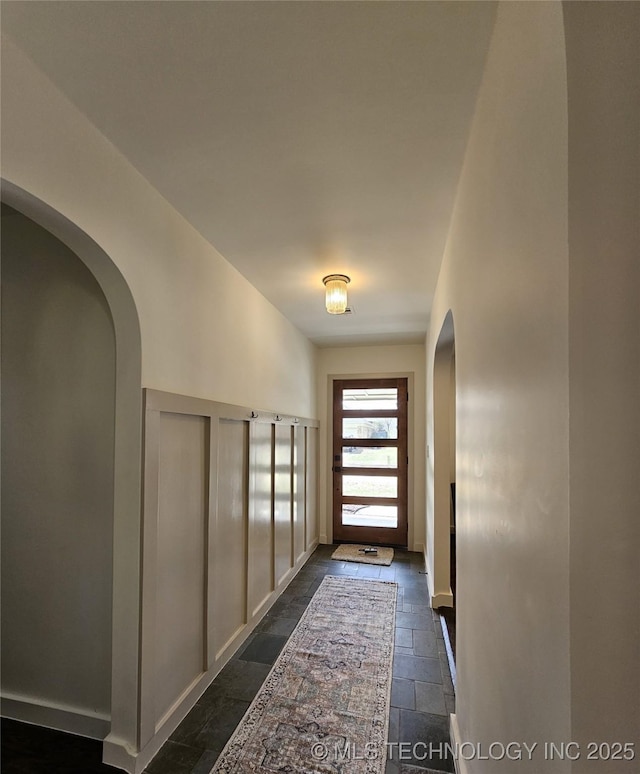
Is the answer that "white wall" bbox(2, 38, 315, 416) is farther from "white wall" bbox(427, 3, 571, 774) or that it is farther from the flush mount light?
"white wall" bbox(427, 3, 571, 774)

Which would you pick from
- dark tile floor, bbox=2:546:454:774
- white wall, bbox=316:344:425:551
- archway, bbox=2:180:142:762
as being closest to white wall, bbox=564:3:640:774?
archway, bbox=2:180:142:762

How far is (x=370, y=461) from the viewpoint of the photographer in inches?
202

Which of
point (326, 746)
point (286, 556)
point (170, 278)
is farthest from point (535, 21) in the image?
point (286, 556)

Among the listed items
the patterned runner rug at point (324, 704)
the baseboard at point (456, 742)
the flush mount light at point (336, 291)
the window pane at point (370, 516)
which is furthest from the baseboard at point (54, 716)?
the window pane at point (370, 516)

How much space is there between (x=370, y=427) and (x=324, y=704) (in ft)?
11.1

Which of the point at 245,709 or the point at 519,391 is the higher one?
the point at 519,391

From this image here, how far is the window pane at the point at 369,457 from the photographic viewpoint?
5.08 meters

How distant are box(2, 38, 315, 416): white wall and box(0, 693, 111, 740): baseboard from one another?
160 centimetres

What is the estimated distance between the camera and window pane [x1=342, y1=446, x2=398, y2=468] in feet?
16.7

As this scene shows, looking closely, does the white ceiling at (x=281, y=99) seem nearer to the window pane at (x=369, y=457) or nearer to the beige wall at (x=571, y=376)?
the beige wall at (x=571, y=376)

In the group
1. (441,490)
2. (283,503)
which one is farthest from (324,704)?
(441,490)

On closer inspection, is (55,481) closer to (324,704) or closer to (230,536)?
(230,536)

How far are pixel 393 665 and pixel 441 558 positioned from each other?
1.11 metres

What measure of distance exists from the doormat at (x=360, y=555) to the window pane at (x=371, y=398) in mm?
1785
